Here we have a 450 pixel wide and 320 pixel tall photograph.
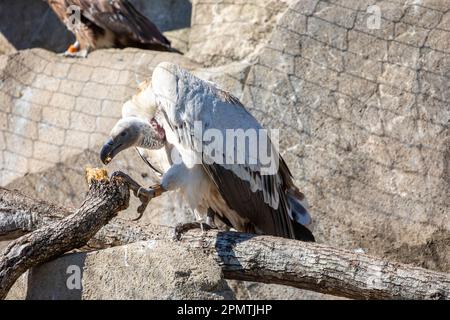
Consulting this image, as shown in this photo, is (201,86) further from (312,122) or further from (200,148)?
(312,122)

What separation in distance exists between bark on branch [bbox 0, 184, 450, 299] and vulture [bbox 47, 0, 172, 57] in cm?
289

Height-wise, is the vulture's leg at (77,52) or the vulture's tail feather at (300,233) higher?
the vulture's leg at (77,52)

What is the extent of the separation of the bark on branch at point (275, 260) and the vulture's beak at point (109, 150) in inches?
16.1

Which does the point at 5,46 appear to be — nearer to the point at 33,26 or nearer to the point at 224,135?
the point at 33,26

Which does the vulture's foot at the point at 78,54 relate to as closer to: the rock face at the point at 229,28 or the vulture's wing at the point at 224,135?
the rock face at the point at 229,28

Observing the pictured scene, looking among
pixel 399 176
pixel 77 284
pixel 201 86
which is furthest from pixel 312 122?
pixel 77 284

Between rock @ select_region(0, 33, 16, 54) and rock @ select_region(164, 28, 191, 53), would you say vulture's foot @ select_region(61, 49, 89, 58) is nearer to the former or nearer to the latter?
rock @ select_region(164, 28, 191, 53)

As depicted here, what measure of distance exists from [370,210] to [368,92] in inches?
32.6

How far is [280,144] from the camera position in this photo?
23.0ft

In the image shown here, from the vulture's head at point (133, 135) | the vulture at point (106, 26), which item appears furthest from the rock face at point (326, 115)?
the vulture's head at point (133, 135)

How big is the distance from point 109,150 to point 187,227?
0.61m

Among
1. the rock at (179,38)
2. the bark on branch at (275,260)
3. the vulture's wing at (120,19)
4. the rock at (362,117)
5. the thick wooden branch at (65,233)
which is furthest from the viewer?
the rock at (179,38)

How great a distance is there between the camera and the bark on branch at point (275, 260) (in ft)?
16.3

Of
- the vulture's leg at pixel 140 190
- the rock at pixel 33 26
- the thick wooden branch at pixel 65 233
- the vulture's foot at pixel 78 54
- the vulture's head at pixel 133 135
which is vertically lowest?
the thick wooden branch at pixel 65 233
